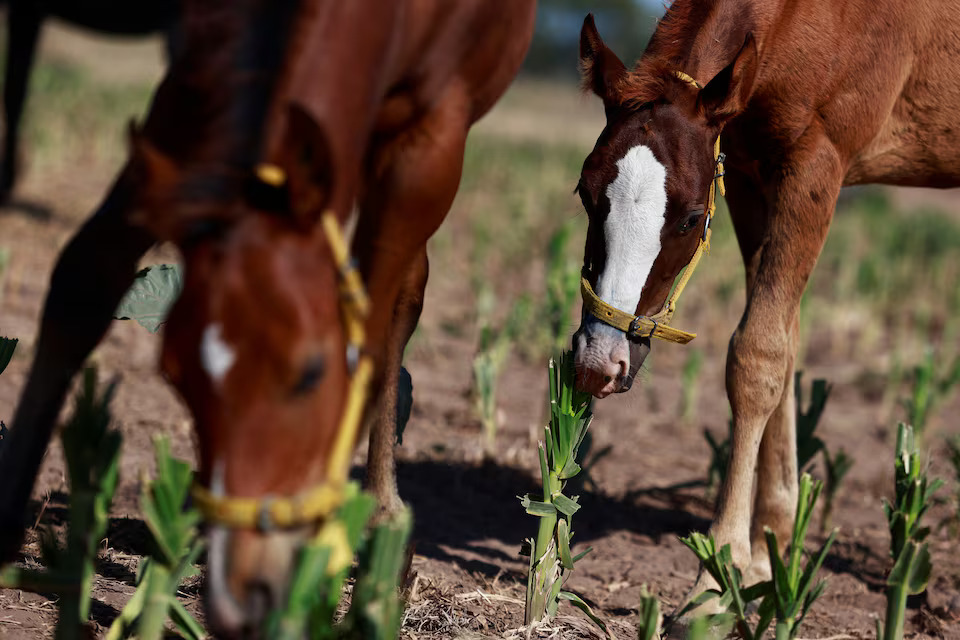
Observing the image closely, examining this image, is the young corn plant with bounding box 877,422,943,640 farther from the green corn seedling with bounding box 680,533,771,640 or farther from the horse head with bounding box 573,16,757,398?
the horse head with bounding box 573,16,757,398

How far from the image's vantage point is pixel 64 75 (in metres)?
16.7

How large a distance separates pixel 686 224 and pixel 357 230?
115cm

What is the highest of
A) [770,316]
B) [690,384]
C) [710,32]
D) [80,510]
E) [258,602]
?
[710,32]

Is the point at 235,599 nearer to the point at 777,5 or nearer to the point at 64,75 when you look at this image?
the point at 777,5

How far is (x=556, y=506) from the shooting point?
3.07 metres

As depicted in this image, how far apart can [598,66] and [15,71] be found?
6507 millimetres

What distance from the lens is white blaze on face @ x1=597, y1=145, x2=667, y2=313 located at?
3.17 metres

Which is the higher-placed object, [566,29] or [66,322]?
[566,29]

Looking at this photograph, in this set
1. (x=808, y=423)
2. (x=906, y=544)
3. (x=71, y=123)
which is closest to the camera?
(x=906, y=544)

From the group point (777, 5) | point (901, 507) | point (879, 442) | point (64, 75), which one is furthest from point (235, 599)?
point (64, 75)

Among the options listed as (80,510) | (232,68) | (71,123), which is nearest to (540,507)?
(80,510)

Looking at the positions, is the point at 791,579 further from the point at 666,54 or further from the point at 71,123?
the point at 71,123

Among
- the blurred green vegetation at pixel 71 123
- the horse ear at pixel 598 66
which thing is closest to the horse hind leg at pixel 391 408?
the horse ear at pixel 598 66

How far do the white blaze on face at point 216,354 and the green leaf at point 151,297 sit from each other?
117 cm
